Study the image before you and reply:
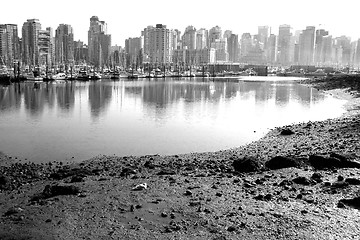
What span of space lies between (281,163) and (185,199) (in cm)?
525

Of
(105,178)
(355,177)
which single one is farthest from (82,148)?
(355,177)

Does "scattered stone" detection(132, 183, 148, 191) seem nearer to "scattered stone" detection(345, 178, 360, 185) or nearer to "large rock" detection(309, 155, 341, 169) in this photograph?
"scattered stone" detection(345, 178, 360, 185)

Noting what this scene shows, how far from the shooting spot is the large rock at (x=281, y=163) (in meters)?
14.7

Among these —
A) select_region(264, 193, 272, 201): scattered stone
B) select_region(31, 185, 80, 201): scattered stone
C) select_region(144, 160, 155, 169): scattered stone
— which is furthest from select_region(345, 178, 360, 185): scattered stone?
select_region(31, 185, 80, 201): scattered stone

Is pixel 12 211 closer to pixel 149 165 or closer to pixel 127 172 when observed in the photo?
pixel 127 172

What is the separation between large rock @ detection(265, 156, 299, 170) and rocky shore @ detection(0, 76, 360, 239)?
0.12 feet

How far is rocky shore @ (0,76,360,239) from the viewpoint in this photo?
912 cm

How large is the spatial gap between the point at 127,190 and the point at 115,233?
2991 millimetres

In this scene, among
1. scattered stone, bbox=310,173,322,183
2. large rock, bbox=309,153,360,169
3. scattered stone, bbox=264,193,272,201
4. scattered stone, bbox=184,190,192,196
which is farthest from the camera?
large rock, bbox=309,153,360,169

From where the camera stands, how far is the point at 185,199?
11.1m

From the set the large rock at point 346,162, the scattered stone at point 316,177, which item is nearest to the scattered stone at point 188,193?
the scattered stone at point 316,177

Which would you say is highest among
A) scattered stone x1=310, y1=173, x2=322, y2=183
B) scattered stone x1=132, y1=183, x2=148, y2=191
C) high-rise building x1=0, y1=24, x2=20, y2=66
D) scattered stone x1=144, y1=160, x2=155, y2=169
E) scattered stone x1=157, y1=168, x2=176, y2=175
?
high-rise building x1=0, y1=24, x2=20, y2=66

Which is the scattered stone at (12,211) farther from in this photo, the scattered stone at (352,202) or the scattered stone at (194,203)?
the scattered stone at (352,202)

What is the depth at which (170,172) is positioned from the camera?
47.3 ft
